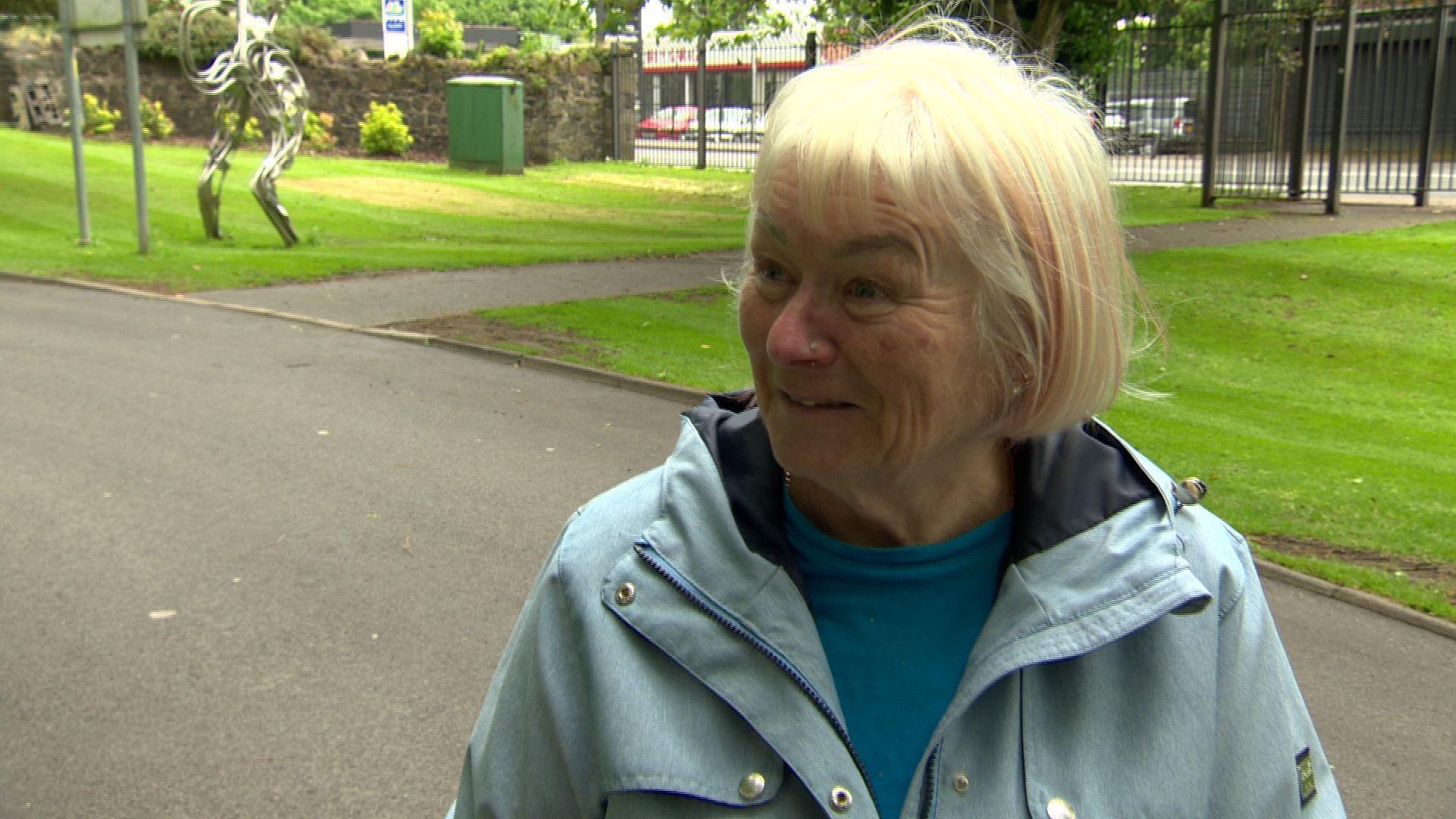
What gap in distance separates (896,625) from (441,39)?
113 ft

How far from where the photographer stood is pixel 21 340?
11344 mm

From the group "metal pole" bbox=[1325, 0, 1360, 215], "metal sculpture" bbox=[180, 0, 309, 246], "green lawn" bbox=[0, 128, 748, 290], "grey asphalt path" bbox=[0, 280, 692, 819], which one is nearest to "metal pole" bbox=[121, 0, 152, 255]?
"green lawn" bbox=[0, 128, 748, 290]

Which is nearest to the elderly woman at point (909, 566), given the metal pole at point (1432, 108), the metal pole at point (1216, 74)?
the metal pole at point (1432, 108)

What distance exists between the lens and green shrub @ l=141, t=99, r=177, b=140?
32.0 metres

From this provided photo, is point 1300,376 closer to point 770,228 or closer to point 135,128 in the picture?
point 770,228

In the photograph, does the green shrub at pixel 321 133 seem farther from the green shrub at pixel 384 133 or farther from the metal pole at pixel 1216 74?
the metal pole at pixel 1216 74

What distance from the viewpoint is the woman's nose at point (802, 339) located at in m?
1.72

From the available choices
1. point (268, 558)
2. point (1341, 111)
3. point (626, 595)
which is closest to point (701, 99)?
point (1341, 111)

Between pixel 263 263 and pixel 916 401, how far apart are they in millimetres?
15408

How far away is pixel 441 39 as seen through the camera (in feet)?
112

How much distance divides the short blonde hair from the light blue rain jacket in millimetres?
176

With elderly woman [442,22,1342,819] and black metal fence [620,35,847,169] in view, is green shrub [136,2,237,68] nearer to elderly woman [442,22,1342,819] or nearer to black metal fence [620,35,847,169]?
black metal fence [620,35,847,169]

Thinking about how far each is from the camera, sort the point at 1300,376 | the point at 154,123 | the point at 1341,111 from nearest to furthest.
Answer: the point at 1300,376 < the point at 1341,111 < the point at 154,123

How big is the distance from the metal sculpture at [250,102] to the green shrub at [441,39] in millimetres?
15924
